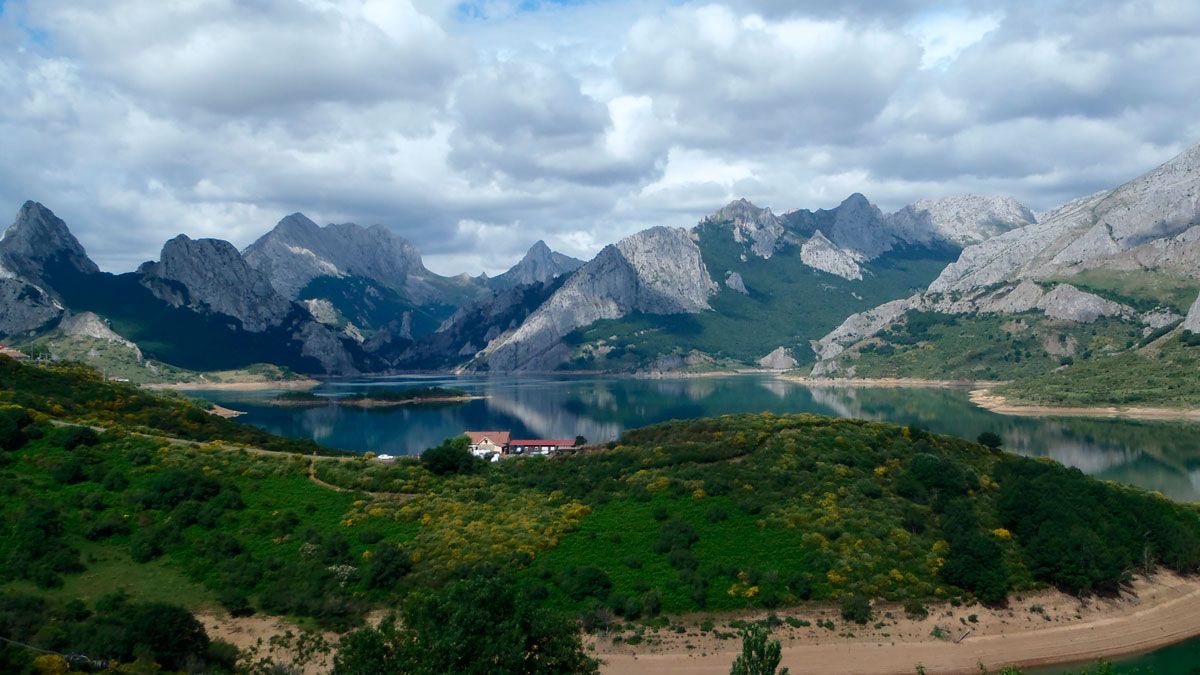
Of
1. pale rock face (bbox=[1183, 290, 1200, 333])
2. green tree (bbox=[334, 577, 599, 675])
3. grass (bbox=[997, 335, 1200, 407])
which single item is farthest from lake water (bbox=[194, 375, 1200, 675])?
green tree (bbox=[334, 577, 599, 675])

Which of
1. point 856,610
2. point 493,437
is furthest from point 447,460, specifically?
point 493,437

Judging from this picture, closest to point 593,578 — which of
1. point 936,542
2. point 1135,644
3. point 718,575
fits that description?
point 718,575

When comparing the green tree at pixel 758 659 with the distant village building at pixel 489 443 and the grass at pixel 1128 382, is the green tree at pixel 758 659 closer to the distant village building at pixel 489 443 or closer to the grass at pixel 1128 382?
the distant village building at pixel 489 443

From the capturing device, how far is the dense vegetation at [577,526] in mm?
42875

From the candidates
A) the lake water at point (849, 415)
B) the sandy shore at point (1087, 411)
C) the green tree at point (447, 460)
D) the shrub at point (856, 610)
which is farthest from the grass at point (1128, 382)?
the green tree at point (447, 460)

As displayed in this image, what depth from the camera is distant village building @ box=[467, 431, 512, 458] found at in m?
108

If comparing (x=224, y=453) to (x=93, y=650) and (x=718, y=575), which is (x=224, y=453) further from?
(x=718, y=575)

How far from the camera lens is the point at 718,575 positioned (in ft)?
150

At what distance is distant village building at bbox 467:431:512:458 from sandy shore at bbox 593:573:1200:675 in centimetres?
6806

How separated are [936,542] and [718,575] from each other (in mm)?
15507

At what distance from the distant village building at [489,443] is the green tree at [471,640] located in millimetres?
76655

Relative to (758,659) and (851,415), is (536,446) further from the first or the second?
(758,659)

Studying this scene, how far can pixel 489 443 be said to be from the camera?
111m

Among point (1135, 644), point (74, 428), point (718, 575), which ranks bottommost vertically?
point (1135, 644)
